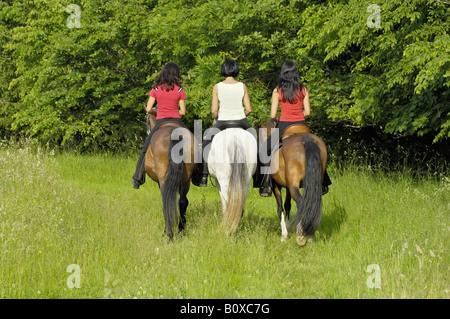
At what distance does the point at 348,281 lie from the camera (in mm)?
5090

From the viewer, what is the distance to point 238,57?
13266 mm

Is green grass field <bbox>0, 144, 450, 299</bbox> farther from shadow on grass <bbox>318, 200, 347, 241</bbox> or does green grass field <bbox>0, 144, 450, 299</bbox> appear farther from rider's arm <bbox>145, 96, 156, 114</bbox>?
rider's arm <bbox>145, 96, 156, 114</bbox>

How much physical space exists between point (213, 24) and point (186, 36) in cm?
96

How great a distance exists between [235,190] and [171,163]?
38.2 inches

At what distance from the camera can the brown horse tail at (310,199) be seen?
246 inches

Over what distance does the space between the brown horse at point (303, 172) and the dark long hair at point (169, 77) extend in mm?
1810

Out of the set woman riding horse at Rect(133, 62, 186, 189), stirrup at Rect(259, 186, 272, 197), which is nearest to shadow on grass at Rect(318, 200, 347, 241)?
stirrup at Rect(259, 186, 272, 197)

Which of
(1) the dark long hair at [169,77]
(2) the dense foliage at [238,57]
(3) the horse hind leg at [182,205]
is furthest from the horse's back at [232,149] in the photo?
(2) the dense foliage at [238,57]

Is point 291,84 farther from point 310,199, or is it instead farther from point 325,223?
point 325,223

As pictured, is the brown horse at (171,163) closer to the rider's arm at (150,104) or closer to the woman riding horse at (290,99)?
the rider's arm at (150,104)

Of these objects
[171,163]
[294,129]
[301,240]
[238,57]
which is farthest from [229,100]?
[238,57]

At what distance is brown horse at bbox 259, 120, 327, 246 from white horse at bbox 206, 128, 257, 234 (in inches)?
17.1

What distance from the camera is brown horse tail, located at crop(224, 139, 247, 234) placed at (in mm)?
6645
